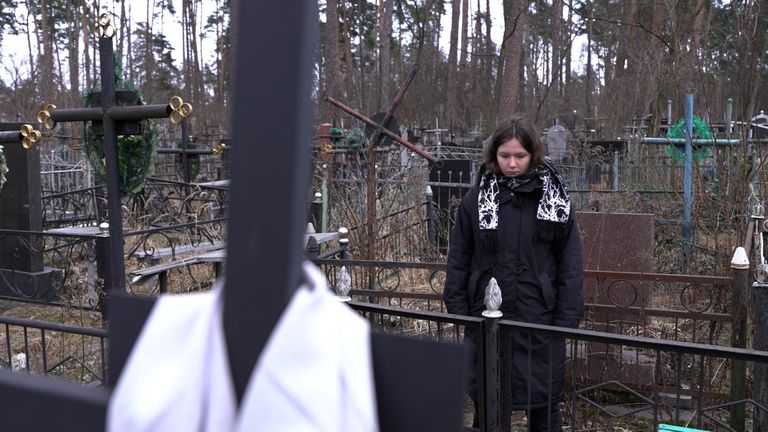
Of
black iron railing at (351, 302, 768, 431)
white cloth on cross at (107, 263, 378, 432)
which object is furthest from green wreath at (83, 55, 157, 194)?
white cloth on cross at (107, 263, 378, 432)

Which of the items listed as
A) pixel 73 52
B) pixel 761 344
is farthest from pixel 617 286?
pixel 73 52

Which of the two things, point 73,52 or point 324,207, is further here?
point 73,52

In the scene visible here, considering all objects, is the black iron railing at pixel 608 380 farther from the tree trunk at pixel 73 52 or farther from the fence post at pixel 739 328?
the tree trunk at pixel 73 52

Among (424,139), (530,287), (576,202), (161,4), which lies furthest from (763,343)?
(161,4)

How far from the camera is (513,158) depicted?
2.93 metres

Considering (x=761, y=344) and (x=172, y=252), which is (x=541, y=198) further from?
(x=172, y=252)

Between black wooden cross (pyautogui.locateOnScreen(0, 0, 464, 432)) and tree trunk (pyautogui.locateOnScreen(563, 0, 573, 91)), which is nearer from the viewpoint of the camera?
black wooden cross (pyautogui.locateOnScreen(0, 0, 464, 432))

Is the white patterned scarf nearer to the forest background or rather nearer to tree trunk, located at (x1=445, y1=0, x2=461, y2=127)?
the forest background

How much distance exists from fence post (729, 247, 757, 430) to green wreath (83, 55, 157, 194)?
3042 mm

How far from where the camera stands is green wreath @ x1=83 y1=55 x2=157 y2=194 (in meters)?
3.44

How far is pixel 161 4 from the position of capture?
30906 mm

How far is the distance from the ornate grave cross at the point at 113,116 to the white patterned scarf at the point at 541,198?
4.20 feet

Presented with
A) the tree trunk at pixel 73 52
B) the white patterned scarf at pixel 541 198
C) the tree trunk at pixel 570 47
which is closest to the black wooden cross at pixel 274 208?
the white patterned scarf at pixel 541 198

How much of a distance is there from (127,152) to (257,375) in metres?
3.15
